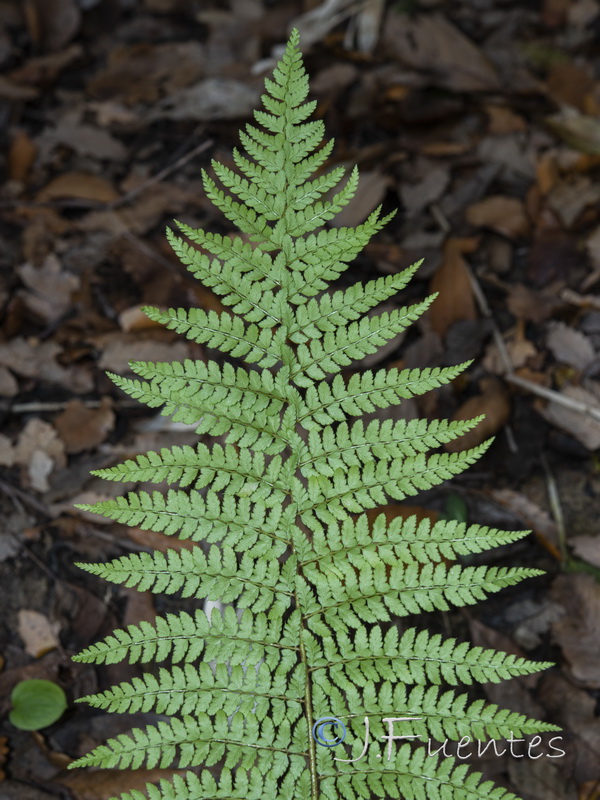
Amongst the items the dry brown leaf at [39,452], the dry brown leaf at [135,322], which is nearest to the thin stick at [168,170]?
the dry brown leaf at [135,322]

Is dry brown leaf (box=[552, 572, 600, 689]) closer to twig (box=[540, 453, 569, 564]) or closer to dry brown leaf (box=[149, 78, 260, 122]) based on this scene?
twig (box=[540, 453, 569, 564])

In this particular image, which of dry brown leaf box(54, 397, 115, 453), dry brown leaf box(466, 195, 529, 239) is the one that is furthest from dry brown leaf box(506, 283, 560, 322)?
dry brown leaf box(54, 397, 115, 453)

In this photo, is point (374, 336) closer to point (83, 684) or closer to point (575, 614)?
point (575, 614)

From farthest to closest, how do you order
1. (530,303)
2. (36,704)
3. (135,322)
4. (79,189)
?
(79,189) → (530,303) → (135,322) → (36,704)

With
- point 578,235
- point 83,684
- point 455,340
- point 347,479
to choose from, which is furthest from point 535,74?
point 83,684

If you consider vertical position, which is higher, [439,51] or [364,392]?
[439,51]

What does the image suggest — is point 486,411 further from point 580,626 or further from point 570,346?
point 580,626

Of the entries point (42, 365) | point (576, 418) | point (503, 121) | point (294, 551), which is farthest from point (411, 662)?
point (503, 121)

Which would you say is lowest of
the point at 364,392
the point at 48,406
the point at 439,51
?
the point at 48,406

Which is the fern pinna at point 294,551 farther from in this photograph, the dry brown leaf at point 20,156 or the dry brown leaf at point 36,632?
the dry brown leaf at point 20,156

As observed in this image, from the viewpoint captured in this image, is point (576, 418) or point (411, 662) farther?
point (576, 418)
